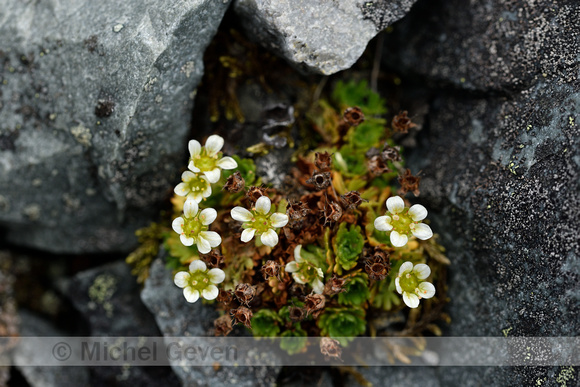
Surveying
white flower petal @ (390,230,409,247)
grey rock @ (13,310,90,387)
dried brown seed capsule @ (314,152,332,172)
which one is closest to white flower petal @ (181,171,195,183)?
dried brown seed capsule @ (314,152,332,172)

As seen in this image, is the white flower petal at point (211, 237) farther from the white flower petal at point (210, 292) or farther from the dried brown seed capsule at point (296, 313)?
the dried brown seed capsule at point (296, 313)

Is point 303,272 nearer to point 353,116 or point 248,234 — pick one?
point 248,234

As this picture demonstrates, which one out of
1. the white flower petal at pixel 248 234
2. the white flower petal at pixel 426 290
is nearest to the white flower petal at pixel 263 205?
the white flower petal at pixel 248 234

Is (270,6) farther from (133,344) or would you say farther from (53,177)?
(133,344)

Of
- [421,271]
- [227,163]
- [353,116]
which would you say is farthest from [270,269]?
[353,116]

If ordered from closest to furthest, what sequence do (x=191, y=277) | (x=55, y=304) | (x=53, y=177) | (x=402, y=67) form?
(x=191, y=277)
(x=53, y=177)
(x=402, y=67)
(x=55, y=304)

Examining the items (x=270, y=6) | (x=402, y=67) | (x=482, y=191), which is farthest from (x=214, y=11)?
(x=482, y=191)
